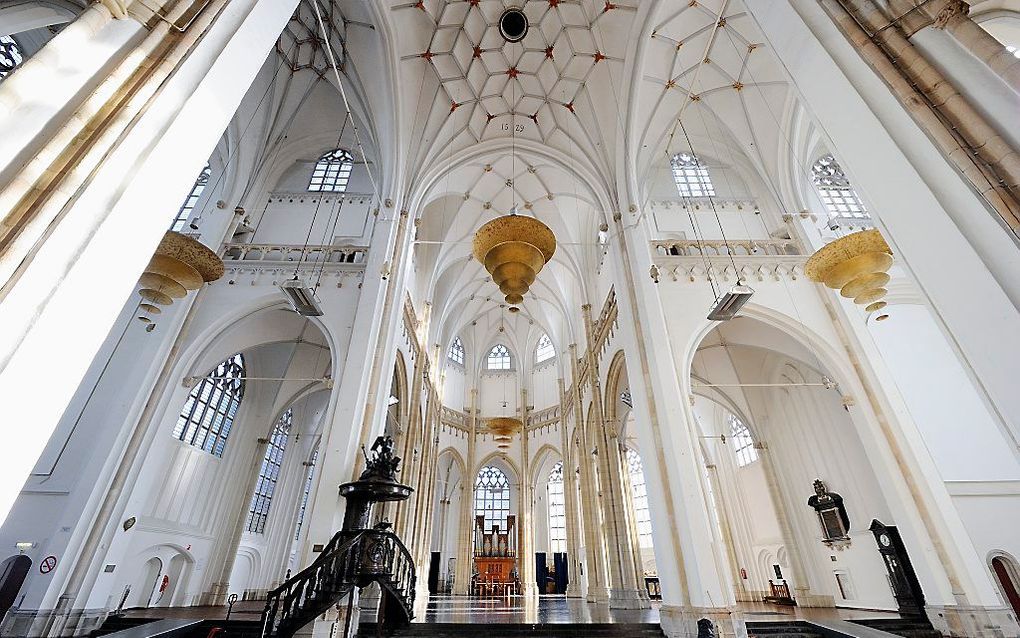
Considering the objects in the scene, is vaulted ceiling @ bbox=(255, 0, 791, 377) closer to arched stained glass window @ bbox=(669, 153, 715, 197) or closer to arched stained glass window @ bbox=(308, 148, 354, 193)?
arched stained glass window @ bbox=(669, 153, 715, 197)

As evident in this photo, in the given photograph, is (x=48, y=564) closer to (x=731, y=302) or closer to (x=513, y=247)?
(x=513, y=247)

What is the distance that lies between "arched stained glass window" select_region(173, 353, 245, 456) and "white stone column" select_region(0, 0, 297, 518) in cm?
994

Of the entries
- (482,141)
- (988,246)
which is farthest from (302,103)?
(988,246)

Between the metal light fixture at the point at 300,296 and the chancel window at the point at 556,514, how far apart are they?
52.8ft

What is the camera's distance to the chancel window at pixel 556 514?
20.5 metres

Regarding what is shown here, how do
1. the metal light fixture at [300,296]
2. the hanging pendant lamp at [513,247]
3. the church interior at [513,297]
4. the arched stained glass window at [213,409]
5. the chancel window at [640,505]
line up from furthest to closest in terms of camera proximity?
the chancel window at [640,505] → the arched stained glass window at [213,409] → the hanging pendant lamp at [513,247] → the metal light fixture at [300,296] → the church interior at [513,297]

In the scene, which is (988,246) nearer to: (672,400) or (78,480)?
(672,400)

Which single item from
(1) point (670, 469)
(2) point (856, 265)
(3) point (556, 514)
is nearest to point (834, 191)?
(2) point (856, 265)

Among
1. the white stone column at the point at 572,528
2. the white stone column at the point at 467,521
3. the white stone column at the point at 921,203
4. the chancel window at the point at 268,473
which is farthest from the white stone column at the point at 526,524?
the white stone column at the point at 921,203

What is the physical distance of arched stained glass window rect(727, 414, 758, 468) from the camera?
1476cm

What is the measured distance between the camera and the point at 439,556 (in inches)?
788

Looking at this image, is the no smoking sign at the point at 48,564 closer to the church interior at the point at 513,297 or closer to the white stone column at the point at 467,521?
the church interior at the point at 513,297

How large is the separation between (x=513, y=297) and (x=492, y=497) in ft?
53.6

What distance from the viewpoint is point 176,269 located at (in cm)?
699
